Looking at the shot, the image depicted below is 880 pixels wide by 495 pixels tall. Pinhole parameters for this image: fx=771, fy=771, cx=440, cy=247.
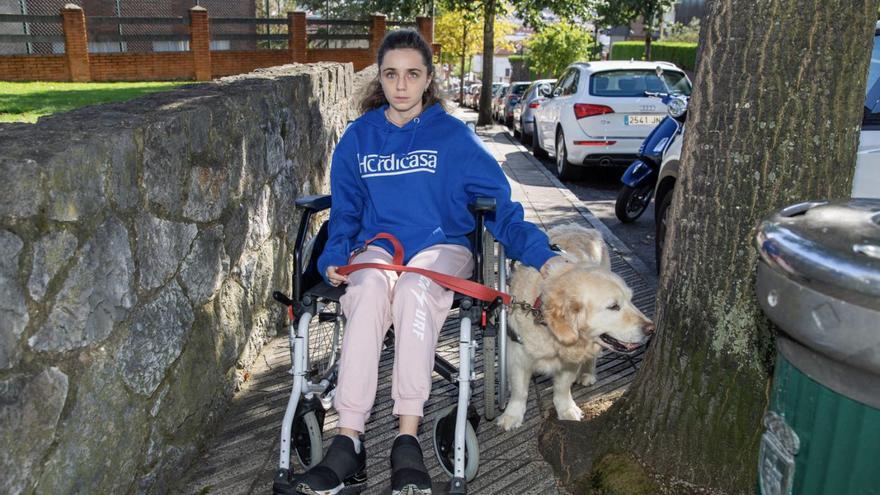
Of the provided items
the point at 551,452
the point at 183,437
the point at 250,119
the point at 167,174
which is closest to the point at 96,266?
the point at 167,174

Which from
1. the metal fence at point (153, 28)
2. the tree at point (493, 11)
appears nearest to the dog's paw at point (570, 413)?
the metal fence at point (153, 28)

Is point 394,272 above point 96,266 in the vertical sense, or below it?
below

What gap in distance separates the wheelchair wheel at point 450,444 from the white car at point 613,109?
330 inches

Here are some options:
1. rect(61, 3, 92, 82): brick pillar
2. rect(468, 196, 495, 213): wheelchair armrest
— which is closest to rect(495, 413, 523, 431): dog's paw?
rect(468, 196, 495, 213): wheelchair armrest

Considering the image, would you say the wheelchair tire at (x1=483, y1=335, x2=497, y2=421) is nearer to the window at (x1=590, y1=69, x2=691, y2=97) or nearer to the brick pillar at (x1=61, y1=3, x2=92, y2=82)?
the window at (x1=590, y1=69, x2=691, y2=97)

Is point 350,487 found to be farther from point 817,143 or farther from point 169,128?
point 817,143

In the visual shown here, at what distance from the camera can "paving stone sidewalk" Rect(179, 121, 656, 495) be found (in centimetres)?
326

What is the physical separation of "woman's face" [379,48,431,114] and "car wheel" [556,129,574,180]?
845 centimetres

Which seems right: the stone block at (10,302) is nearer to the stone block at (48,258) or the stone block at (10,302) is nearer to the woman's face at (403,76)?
the stone block at (48,258)

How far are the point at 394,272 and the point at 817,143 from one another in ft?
5.43

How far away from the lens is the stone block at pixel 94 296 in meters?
2.32

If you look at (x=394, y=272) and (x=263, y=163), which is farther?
(x=263, y=163)

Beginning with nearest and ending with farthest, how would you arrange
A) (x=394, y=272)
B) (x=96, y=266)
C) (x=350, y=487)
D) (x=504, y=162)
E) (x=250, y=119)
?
(x=96, y=266), (x=350, y=487), (x=394, y=272), (x=250, y=119), (x=504, y=162)

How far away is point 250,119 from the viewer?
4.14 meters
